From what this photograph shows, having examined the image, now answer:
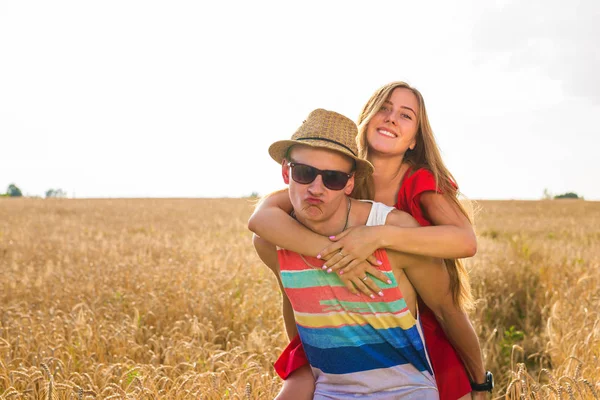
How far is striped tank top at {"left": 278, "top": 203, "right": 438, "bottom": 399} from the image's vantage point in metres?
2.63

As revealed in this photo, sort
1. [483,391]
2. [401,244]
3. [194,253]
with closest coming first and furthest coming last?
[401,244] < [483,391] < [194,253]

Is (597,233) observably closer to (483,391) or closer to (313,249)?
(483,391)

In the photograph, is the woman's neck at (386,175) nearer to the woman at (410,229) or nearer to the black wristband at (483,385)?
the woman at (410,229)

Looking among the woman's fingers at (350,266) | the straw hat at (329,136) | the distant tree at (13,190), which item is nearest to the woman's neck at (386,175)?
the straw hat at (329,136)

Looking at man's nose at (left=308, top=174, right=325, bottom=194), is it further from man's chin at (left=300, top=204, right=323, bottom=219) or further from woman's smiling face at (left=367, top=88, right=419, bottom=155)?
woman's smiling face at (left=367, top=88, right=419, bottom=155)

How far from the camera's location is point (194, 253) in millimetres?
10586

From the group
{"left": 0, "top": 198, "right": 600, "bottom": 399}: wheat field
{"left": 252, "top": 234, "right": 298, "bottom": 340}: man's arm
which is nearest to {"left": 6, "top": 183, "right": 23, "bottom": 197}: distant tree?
{"left": 0, "top": 198, "right": 600, "bottom": 399}: wheat field

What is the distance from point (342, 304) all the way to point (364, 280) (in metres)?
0.16

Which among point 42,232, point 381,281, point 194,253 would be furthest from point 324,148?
point 42,232

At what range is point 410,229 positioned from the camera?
264 cm

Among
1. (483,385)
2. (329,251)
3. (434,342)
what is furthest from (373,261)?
(483,385)

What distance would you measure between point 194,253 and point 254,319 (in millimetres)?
4481

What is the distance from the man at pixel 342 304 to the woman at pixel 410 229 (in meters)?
0.10

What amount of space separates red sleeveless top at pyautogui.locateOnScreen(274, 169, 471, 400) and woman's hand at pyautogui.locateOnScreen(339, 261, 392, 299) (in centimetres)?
69
